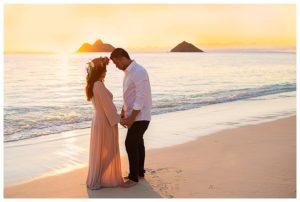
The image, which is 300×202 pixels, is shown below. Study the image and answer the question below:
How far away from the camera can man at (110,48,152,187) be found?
609 cm

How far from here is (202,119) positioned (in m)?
13.1

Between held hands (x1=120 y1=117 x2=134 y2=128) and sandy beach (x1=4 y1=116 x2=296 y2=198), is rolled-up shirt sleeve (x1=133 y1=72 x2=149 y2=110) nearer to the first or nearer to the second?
held hands (x1=120 y1=117 x2=134 y2=128)

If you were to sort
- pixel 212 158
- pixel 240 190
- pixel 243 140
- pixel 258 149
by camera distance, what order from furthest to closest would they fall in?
pixel 243 140 → pixel 258 149 → pixel 212 158 → pixel 240 190

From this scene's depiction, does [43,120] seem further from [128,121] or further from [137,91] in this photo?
[137,91]

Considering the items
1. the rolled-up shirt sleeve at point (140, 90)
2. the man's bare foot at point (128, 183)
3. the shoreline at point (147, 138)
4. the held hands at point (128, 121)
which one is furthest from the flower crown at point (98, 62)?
the shoreline at point (147, 138)

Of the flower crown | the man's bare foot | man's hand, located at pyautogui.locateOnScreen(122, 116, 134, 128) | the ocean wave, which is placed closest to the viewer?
the flower crown

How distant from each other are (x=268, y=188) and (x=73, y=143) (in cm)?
477

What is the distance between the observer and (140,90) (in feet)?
20.0

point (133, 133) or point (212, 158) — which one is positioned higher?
point (133, 133)

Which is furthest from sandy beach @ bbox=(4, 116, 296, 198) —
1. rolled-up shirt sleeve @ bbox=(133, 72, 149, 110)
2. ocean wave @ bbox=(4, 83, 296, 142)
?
ocean wave @ bbox=(4, 83, 296, 142)

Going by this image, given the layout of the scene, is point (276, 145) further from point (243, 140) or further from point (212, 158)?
point (212, 158)

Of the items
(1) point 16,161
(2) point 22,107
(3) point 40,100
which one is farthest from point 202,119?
(3) point 40,100

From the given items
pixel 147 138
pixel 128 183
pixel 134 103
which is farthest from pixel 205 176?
pixel 147 138

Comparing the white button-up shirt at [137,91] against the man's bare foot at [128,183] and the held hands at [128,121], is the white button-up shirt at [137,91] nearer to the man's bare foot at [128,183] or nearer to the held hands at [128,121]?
the held hands at [128,121]
